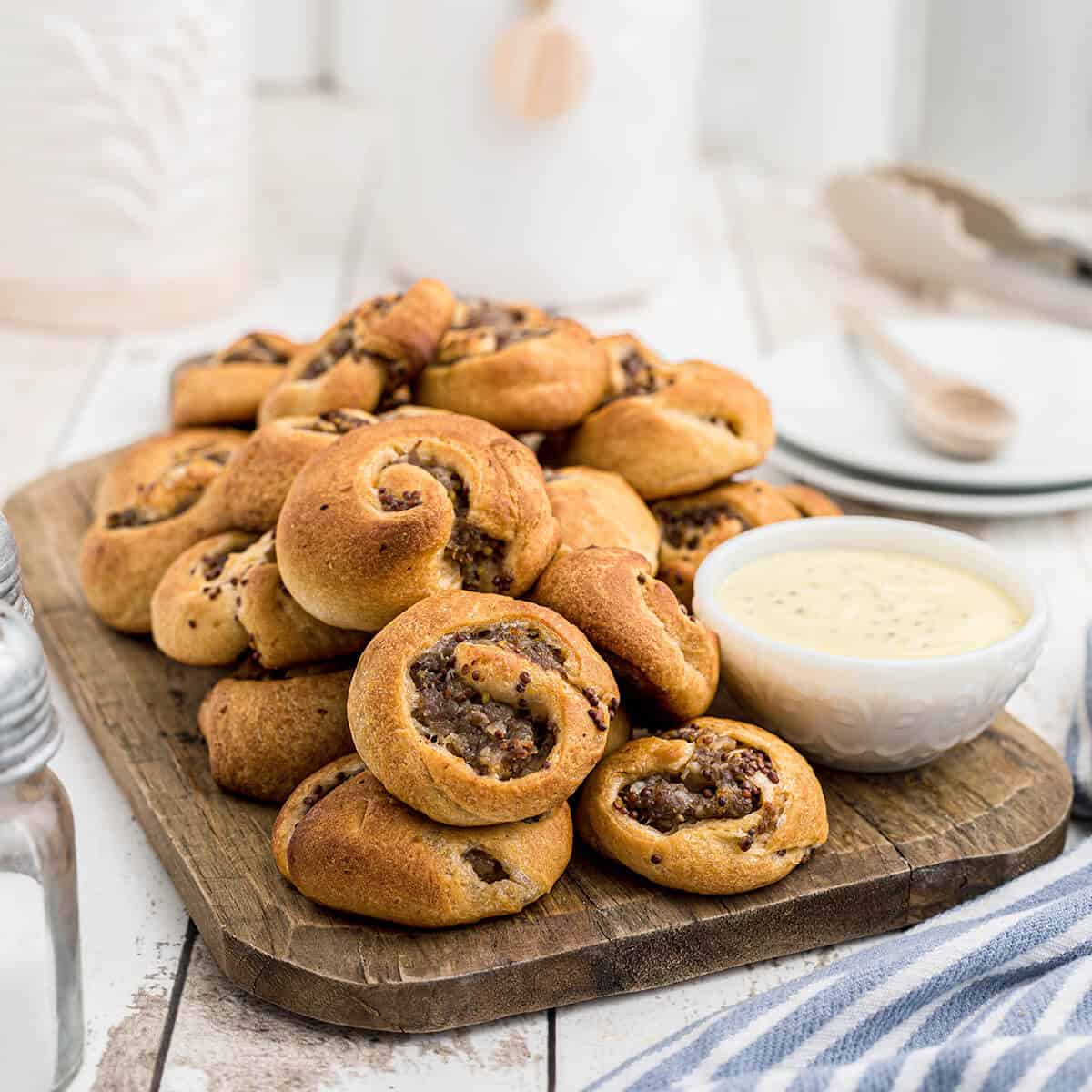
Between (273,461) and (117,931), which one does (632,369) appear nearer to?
(273,461)

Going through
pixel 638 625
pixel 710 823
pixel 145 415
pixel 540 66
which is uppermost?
pixel 540 66

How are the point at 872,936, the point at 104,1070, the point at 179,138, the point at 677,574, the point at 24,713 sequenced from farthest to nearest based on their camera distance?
the point at 179,138 → the point at 677,574 → the point at 872,936 → the point at 104,1070 → the point at 24,713

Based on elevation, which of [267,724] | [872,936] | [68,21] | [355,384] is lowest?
[872,936]

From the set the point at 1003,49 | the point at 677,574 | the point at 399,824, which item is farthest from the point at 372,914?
the point at 1003,49

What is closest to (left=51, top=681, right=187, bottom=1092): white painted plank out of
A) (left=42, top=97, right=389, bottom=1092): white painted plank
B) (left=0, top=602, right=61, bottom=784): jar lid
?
(left=42, top=97, right=389, bottom=1092): white painted plank

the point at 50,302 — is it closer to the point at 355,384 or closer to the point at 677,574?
the point at 355,384

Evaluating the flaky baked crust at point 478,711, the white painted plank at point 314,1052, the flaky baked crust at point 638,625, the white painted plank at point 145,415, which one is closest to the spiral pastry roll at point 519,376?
the flaky baked crust at point 638,625

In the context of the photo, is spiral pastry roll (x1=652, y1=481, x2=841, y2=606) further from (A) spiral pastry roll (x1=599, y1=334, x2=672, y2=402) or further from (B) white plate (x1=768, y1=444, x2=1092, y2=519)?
(B) white plate (x1=768, y1=444, x2=1092, y2=519)

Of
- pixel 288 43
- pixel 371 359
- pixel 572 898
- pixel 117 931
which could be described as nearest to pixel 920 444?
pixel 371 359
